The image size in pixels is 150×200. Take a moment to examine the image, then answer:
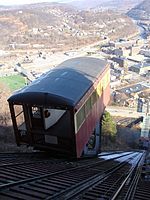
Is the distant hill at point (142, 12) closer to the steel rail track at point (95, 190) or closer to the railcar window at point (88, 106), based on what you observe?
the railcar window at point (88, 106)

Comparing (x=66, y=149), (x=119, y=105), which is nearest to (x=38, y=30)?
(x=119, y=105)

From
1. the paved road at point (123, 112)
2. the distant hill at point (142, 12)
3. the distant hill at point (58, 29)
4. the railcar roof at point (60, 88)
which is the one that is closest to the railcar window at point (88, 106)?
the railcar roof at point (60, 88)

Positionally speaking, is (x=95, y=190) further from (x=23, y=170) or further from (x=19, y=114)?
(x=19, y=114)

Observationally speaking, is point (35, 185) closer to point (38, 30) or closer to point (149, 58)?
point (149, 58)

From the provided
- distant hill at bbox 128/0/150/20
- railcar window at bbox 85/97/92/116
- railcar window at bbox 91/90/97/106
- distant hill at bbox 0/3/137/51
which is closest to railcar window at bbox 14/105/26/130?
railcar window at bbox 85/97/92/116

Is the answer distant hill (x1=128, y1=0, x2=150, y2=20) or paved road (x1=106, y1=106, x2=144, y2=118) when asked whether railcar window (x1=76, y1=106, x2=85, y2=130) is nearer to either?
paved road (x1=106, y1=106, x2=144, y2=118)

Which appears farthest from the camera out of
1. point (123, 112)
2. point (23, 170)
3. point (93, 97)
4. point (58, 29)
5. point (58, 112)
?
point (58, 29)

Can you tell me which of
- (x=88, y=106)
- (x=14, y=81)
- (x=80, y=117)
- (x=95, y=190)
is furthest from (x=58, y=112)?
(x=14, y=81)
